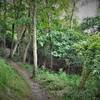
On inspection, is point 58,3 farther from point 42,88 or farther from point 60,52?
point 42,88

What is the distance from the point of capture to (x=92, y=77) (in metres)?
11.9

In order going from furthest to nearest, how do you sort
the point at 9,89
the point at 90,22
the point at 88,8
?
the point at 88,8 → the point at 90,22 → the point at 9,89

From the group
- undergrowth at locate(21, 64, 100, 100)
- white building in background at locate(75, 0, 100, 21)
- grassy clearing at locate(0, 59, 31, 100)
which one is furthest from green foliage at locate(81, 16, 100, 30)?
grassy clearing at locate(0, 59, 31, 100)

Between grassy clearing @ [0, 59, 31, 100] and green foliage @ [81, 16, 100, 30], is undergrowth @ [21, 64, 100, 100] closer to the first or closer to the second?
grassy clearing @ [0, 59, 31, 100]

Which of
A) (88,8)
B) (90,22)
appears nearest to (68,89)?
(90,22)

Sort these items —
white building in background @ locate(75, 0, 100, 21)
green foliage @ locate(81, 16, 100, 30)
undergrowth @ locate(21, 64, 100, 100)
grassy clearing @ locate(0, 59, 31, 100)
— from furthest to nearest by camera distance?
white building in background @ locate(75, 0, 100, 21), green foliage @ locate(81, 16, 100, 30), undergrowth @ locate(21, 64, 100, 100), grassy clearing @ locate(0, 59, 31, 100)

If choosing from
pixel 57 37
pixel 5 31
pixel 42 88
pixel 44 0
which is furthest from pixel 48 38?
pixel 42 88

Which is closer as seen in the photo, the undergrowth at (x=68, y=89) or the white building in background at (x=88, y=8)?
the undergrowth at (x=68, y=89)

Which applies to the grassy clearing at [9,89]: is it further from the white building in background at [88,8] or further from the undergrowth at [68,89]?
the white building in background at [88,8]

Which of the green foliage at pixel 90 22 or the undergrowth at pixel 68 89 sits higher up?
the green foliage at pixel 90 22

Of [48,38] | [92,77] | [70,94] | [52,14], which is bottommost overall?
[70,94]

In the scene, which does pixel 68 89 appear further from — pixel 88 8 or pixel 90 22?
pixel 88 8

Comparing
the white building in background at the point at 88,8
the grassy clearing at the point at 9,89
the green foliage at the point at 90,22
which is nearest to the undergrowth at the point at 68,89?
the grassy clearing at the point at 9,89

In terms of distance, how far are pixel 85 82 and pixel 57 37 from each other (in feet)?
25.5
